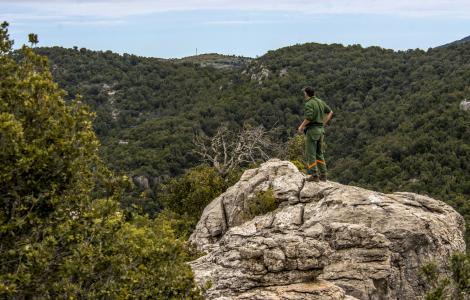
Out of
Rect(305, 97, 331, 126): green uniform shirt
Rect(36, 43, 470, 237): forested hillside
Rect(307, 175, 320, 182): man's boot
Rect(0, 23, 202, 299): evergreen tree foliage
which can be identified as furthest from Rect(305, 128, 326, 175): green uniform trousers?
Rect(36, 43, 470, 237): forested hillside

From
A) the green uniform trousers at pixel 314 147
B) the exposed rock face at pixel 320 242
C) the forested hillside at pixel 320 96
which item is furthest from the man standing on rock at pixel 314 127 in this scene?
the forested hillside at pixel 320 96

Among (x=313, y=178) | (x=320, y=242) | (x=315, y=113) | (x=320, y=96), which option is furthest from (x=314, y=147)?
(x=320, y=96)

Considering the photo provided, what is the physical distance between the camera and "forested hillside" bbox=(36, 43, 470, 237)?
162 ft

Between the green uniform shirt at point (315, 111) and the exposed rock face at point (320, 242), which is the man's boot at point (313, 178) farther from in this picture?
the green uniform shirt at point (315, 111)

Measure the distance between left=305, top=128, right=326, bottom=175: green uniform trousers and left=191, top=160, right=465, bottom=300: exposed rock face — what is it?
61 centimetres

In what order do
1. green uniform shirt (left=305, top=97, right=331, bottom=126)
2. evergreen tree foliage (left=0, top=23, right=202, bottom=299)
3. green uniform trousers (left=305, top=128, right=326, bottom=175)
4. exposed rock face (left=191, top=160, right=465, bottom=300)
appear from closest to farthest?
evergreen tree foliage (left=0, top=23, right=202, bottom=299)
exposed rock face (left=191, top=160, right=465, bottom=300)
green uniform shirt (left=305, top=97, right=331, bottom=126)
green uniform trousers (left=305, top=128, right=326, bottom=175)

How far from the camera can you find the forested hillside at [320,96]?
49.5 meters

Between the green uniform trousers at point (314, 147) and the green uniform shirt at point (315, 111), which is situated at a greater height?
the green uniform shirt at point (315, 111)

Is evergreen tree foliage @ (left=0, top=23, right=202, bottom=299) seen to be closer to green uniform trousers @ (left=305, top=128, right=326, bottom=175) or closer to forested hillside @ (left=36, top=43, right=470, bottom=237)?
green uniform trousers @ (left=305, top=128, right=326, bottom=175)

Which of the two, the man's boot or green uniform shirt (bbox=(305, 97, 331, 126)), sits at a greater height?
green uniform shirt (bbox=(305, 97, 331, 126))

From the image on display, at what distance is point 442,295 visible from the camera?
34.1 feet

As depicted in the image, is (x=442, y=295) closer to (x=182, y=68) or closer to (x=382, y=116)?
(x=382, y=116)

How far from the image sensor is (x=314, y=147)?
15.7 meters

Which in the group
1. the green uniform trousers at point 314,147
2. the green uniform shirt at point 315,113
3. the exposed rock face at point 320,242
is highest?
the green uniform shirt at point 315,113
